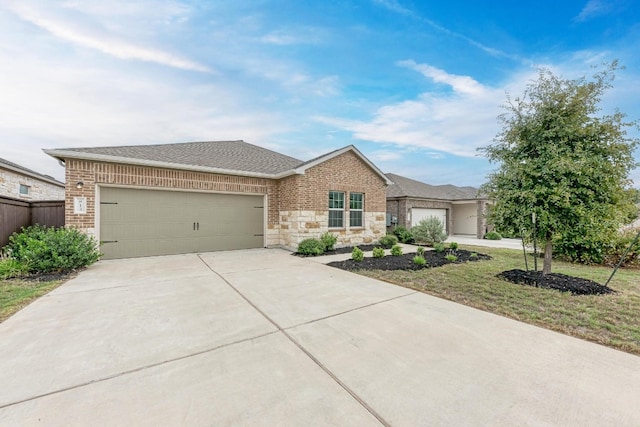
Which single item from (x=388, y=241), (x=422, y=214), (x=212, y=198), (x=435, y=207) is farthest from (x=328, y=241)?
(x=435, y=207)

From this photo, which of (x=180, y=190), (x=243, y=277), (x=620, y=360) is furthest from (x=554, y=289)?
(x=180, y=190)

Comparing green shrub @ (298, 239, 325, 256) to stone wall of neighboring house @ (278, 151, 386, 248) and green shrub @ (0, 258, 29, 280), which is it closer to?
stone wall of neighboring house @ (278, 151, 386, 248)

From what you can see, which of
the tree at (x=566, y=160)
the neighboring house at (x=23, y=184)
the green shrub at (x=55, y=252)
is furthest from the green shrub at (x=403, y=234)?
the neighboring house at (x=23, y=184)

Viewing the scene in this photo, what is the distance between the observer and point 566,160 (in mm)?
4758

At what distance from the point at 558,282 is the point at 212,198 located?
1025 cm

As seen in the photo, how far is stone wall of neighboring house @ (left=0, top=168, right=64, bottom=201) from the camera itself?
9.95 m

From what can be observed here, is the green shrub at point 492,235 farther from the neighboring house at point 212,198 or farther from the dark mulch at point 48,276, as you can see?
the dark mulch at point 48,276

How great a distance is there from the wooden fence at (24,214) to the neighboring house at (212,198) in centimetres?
237

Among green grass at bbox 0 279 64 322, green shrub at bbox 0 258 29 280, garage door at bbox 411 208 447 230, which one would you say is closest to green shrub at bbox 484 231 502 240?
garage door at bbox 411 208 447 230

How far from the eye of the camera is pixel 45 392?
6.50ft

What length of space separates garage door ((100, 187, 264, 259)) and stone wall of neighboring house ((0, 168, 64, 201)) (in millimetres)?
5204

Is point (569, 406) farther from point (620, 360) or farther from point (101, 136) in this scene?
point (101, 136)

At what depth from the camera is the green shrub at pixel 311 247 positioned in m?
8.84

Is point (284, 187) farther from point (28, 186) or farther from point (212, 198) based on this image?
point (28, 186)
